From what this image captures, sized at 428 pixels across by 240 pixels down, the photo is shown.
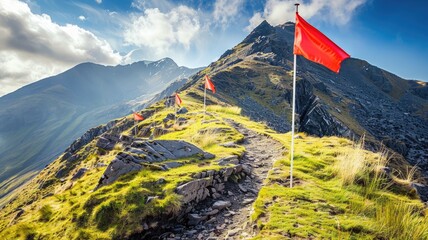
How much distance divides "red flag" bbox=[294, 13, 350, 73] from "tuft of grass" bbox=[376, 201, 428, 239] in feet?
17.3

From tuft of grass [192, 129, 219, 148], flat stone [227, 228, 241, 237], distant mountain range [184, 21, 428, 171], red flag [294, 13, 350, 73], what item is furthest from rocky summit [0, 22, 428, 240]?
distant mountain range [184, 21, 428, 171]

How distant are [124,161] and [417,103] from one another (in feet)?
772

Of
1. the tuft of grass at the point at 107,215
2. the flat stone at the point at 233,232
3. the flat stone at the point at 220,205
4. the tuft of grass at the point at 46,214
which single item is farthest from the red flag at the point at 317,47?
the tuft of grass at the point at 46,214

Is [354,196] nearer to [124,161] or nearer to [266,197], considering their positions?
[266,197]

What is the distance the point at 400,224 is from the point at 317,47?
700cm

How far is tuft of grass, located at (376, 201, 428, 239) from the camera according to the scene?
6756mm

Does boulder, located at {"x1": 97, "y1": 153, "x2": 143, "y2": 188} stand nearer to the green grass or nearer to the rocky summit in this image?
the rocky summit

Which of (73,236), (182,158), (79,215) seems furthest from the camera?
(182,158)

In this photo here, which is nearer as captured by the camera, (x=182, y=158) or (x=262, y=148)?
(x=182, y=158)

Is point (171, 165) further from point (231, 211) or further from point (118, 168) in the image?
point (231, 211)

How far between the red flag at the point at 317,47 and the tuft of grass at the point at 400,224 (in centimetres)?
527

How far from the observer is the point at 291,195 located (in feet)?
31.1

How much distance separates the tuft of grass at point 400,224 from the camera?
6.76m

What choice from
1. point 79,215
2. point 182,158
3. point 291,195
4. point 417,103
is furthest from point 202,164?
point 417,103
